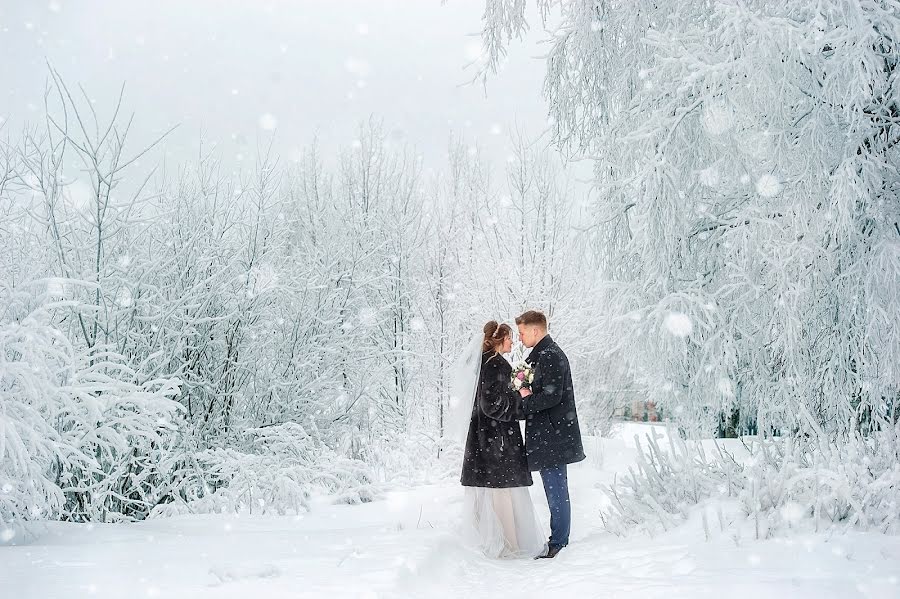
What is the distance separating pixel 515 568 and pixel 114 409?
350 cm

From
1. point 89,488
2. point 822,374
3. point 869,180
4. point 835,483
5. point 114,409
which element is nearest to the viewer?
point 835,483

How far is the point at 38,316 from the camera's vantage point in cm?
449

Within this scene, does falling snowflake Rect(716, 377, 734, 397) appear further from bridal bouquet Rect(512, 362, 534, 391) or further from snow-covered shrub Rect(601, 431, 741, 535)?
bridal bouquet Rect(512, 362, 534, 391)

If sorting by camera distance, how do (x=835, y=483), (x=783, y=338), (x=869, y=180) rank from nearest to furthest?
(x=835, y=483), (x=869, y=180), (x=783, y=338)

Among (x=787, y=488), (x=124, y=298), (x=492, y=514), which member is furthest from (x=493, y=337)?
(x=124, y=298)

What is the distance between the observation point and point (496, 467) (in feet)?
16.8

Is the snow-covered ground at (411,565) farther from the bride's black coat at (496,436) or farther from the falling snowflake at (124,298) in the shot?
the falling snowflake at (124,298)

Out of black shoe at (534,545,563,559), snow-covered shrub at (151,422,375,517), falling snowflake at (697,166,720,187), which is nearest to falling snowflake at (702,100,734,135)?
falling snowflake at (697,166,720,187)

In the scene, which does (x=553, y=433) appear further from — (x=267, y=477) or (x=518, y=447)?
(x=267, y=477)

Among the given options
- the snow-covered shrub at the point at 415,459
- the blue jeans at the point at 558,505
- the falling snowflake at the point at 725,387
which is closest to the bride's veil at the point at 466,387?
the blue jeans at the point at 558,505

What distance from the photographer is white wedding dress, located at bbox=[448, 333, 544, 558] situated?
5070 mm

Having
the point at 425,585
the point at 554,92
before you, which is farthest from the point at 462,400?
the point at 554,92

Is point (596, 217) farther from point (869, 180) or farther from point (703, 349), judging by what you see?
point (869, 180)

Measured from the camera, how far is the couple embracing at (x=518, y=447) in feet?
16.4
